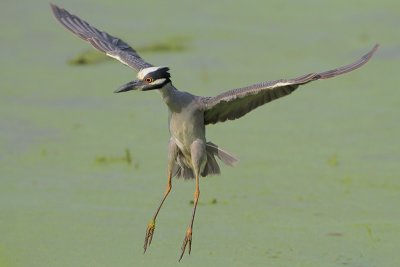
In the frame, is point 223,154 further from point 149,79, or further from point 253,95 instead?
point 149,79

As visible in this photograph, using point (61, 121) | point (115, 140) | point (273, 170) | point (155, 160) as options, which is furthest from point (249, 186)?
point (61, 121)

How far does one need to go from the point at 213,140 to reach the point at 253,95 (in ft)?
6.08

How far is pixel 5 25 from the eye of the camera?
7266 millimetres

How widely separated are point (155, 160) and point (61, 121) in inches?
32.6

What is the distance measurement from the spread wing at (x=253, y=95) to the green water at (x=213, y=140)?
0.61 m

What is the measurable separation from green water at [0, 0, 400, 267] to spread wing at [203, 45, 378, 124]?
0.61m

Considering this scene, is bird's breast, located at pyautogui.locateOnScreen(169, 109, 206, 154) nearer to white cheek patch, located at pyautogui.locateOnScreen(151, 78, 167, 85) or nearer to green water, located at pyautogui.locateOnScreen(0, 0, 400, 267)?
white cheek patch, located at pyautogui.locateOnScreen(151, 78, 167, 85)

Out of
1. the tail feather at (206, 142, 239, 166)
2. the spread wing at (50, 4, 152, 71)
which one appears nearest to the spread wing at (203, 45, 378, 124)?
the tail feather at (206, 142, 239, 166)

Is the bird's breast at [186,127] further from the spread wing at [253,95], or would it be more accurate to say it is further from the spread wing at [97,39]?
the spread wing at [97,39]

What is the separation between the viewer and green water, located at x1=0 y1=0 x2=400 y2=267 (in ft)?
13.4

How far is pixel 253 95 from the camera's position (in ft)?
11.5

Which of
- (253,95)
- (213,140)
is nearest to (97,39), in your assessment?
(253,95)

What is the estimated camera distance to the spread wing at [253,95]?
3264 mm

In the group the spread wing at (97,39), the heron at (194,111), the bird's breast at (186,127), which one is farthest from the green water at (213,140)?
the spread wing at (97,39)
